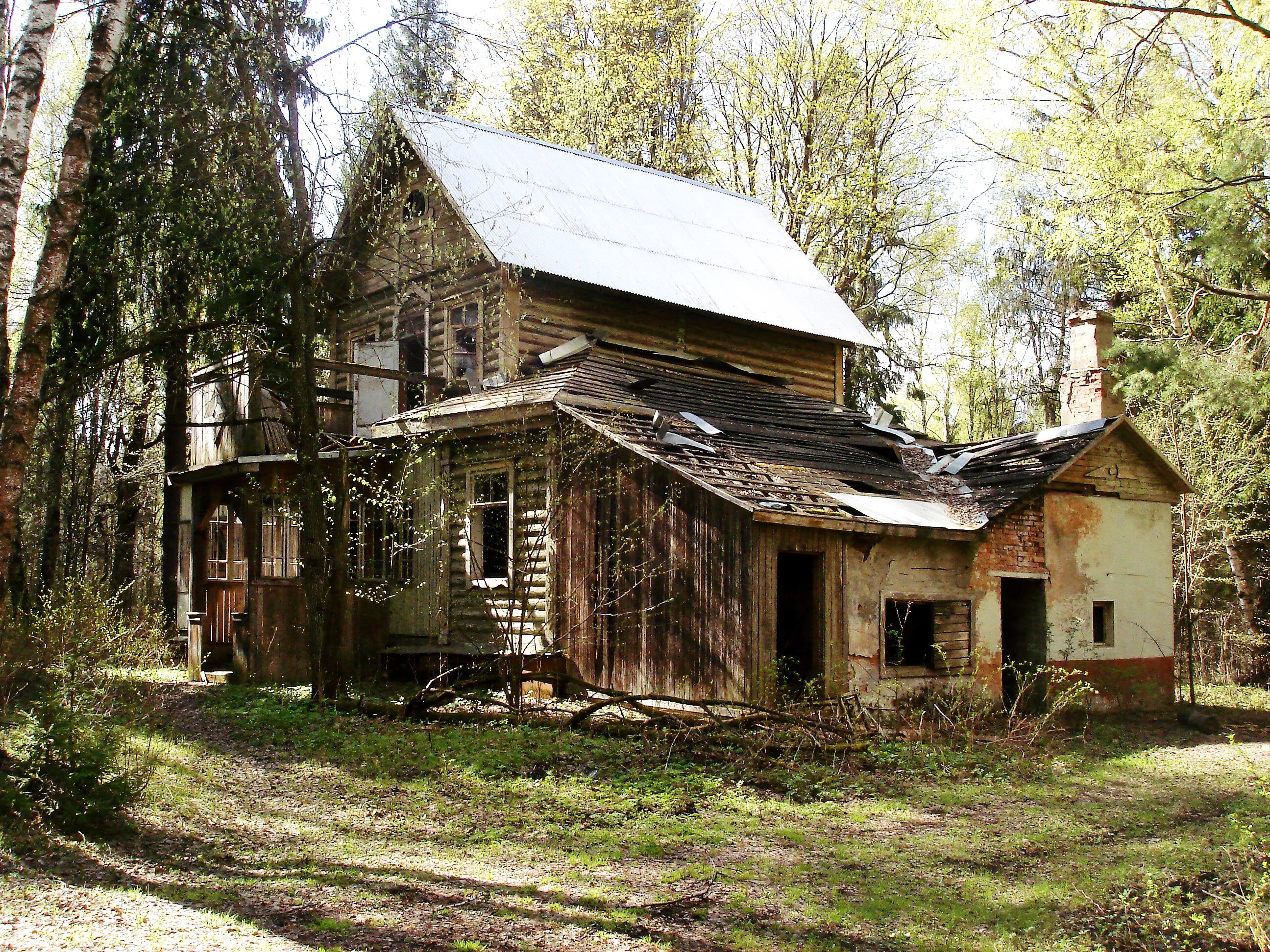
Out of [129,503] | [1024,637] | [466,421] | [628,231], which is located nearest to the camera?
[466,421]

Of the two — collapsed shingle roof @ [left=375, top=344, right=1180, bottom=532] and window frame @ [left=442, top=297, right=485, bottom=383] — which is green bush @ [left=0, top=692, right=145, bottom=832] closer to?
collapsed shingle roof @ [left=375, top=344, right=1180, bottom=532]

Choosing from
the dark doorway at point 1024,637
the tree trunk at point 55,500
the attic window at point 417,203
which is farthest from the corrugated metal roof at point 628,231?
the tree trunk at point 55,500

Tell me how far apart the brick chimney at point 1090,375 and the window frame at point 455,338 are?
965cm

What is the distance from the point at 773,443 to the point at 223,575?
10472 millimetres

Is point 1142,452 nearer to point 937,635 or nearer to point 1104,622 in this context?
point 1104,622

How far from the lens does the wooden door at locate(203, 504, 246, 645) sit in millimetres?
17359

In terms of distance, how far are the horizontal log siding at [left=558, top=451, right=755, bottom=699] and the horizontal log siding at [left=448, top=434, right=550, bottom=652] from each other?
425 millimetres

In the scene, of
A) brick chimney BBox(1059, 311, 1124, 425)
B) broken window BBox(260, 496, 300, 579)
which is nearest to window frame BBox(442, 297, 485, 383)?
broken window BBox(260, 496, 300, 579)

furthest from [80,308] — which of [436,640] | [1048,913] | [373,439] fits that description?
[1048,913]

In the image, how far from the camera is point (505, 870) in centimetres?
664

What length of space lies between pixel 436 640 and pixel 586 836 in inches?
316

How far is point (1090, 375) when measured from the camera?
17.6 meters

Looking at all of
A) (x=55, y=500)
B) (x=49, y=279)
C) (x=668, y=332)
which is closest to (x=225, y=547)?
(x=55, y=500)

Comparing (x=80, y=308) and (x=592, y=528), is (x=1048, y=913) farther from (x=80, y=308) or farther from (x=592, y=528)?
(x=80, y=308)
